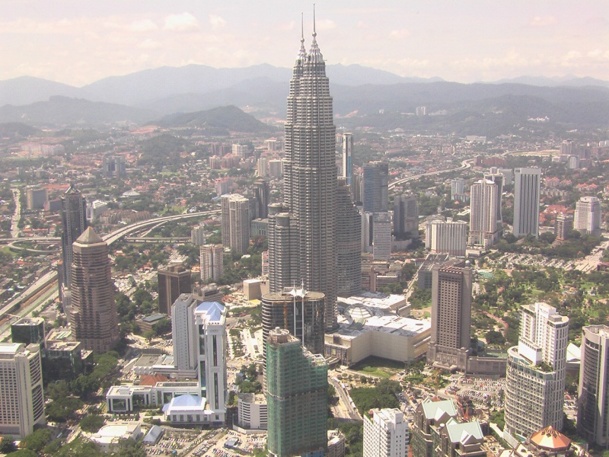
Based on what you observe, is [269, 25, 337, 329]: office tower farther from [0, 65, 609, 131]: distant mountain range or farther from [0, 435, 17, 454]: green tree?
[0, 65, 609, 131]: distant mountain range

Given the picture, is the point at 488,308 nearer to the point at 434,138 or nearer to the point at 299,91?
the point at 299,91

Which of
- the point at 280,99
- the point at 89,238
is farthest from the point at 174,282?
the point at 280,99

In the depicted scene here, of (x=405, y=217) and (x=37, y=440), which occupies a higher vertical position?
(x=405, y=217)

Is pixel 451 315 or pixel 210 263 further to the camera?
pixel 210 263

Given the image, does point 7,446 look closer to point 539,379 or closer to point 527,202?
point 539,379

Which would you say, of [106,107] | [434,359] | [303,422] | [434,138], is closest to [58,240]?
[434,359]

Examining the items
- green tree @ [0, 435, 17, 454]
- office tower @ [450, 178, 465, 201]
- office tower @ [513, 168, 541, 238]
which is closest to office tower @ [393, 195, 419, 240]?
office tower @ [513, 168, 541, 238]
